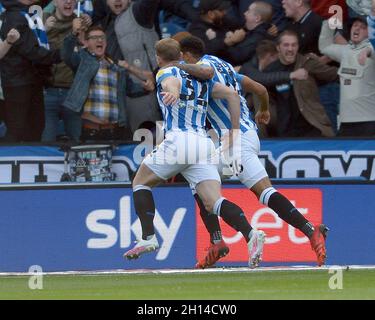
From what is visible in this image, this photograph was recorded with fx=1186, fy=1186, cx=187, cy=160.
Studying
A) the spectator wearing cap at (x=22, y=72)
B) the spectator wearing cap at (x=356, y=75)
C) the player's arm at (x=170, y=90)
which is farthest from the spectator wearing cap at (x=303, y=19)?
the player's arm at (x=170, y=90)

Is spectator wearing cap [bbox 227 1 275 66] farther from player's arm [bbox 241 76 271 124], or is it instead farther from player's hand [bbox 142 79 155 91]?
player's arm [bbox 241 76 271 124]

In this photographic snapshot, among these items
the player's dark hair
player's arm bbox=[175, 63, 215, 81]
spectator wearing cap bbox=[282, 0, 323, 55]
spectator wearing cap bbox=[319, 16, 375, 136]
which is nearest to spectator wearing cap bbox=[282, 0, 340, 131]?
spectator wearing cap bbox=[282, 0, 323, 55]

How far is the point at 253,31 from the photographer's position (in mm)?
14773

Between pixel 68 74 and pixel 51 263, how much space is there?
3031 millimetres

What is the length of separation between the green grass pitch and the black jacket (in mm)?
3942

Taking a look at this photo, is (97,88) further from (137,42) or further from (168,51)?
(168,51)

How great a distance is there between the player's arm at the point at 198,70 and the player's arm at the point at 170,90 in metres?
0.17

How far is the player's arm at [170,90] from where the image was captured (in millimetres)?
10297

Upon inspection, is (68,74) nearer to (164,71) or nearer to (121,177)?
(121,177)

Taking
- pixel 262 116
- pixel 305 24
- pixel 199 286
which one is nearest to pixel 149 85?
→ pixel 305 24

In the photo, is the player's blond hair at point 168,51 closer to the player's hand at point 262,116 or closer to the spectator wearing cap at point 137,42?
the player's hand at point 262,116

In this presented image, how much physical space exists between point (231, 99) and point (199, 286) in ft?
6.28

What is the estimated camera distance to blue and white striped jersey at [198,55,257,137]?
36.9ft

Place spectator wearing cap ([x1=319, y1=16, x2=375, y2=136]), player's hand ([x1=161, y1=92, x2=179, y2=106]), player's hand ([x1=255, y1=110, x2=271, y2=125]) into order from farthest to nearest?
spectator wearing cap ([x1=319, y1=16, x2=375, y2=136]) < player's hand ([x1=255, y1=110, x2=271, y2=125]) < player's hand ([x1=161, y1=92, x2=179, y2=106])
